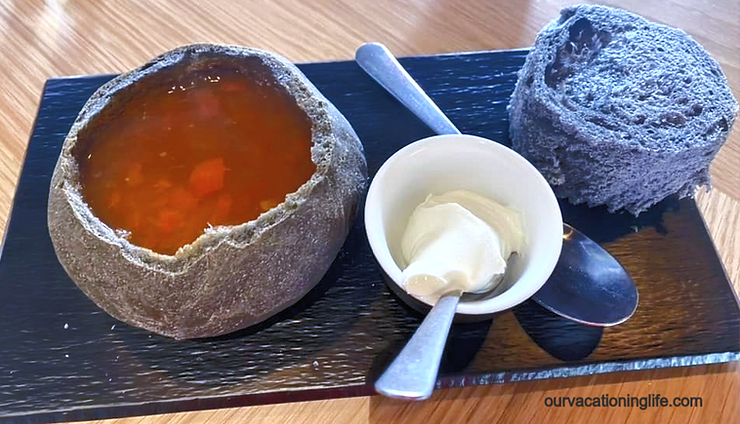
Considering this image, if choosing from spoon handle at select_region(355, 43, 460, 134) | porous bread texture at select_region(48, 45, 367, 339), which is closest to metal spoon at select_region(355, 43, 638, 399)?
spoon handle at select_region(355, 43, 460, 134)

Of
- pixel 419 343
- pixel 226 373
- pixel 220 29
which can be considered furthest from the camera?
pixel 220 29

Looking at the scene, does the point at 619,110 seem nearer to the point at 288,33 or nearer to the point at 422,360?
the point at 422,360

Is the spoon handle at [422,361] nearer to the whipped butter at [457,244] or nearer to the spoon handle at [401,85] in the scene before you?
the whipped butter at [457,244]

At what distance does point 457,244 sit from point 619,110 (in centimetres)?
22

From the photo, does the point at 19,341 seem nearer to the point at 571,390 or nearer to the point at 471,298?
the point at 471,298

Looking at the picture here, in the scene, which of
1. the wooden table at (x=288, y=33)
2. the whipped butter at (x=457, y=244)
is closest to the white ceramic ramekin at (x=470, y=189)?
the whipped butter at (x=457, y=244)

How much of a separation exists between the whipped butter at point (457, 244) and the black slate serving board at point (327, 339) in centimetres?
8

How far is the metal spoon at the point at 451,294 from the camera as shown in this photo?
0.49 m

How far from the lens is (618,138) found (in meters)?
0.65

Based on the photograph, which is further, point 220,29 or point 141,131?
point 220,29

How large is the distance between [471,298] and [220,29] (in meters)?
0.57

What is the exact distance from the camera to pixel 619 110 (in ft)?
2.20

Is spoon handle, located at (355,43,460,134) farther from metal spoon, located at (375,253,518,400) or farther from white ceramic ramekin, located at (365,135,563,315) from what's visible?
metal spoon, located at (375,253,518,400)

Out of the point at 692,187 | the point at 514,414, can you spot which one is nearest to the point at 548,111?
the point at 692,187
